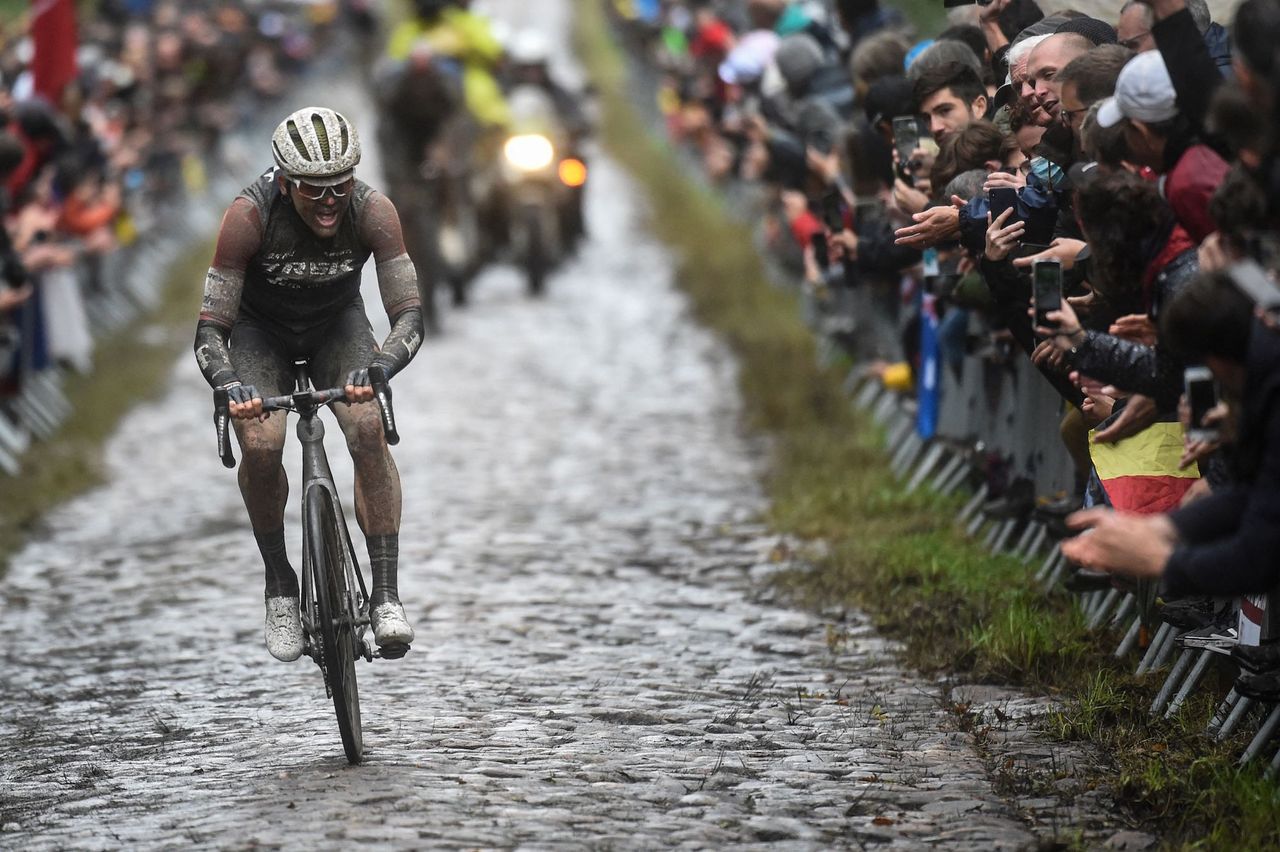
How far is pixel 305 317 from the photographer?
8.86 meters

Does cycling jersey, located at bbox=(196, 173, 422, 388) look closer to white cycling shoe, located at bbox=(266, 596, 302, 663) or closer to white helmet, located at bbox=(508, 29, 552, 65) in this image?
white cycling shoe, located at bbox=(266, 596, 302, 663)

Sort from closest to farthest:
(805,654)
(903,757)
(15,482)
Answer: (903,757) → (805,654) → (15,482)

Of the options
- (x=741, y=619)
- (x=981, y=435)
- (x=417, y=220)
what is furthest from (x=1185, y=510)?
(x=417, y=220)

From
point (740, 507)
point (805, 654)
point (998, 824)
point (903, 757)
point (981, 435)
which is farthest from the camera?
point (740, 507)

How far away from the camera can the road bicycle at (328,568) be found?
807cm

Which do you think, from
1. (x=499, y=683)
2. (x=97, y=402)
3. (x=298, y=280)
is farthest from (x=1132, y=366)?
(x=97, y=402)

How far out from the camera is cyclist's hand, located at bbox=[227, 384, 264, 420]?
813 centimetres

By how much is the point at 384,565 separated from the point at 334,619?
0.54 meters

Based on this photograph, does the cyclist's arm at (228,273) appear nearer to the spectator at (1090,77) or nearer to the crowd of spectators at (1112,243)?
the crowd of spectators at (1112,243)

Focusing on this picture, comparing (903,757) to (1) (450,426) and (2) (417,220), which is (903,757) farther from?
(2) (417,220)

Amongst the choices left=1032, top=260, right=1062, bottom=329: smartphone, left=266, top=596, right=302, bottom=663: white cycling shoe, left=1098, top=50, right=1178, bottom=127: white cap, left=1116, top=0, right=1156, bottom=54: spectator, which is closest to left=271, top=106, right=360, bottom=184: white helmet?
left=266, top=596, right=302, bottom=663: white cycling shoe

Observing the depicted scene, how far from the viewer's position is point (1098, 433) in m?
8.22

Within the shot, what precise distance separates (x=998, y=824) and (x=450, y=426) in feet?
36.3

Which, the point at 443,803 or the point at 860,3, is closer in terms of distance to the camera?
the point at 443,803
